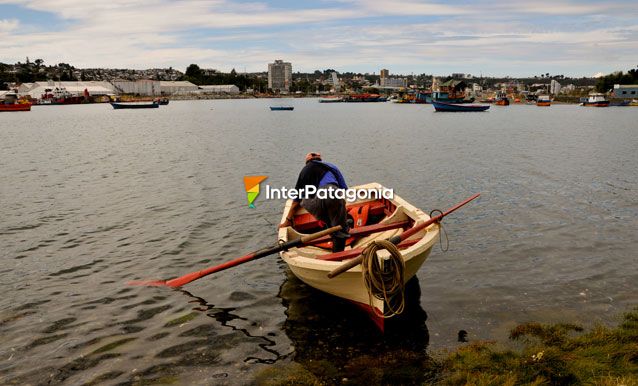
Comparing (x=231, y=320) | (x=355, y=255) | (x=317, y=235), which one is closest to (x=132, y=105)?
(x=231, y=320)

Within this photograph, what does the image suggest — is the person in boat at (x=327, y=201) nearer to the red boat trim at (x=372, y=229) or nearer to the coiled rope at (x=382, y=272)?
the red boat trim at (x=372, y=229)

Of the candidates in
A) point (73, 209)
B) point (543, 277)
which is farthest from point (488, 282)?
point (73, 209)

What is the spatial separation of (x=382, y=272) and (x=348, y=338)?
6.13 feet

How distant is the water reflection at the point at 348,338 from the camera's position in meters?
8.79

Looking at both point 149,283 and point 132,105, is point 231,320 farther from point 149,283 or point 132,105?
point 132,105

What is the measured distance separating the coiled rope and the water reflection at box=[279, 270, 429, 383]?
0.93m

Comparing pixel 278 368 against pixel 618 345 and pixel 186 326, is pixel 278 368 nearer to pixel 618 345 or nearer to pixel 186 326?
pixel 186 326

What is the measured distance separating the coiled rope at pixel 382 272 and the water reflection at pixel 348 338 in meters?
0.93

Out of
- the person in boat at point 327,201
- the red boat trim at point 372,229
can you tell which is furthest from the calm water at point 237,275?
the person in boat at point 327,201

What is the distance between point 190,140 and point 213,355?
168ft

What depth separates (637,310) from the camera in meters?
10.7

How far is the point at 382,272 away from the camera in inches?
356

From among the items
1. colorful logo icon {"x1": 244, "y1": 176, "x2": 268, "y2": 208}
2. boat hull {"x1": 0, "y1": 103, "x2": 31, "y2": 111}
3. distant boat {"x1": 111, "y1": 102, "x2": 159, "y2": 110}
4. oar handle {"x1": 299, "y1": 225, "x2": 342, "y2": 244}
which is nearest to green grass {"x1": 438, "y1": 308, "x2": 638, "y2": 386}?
oar handle {"x1": 299, "y1": 225, "x2": 342, "y2": 244}

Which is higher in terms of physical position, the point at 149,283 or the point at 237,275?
the point at 149,283
